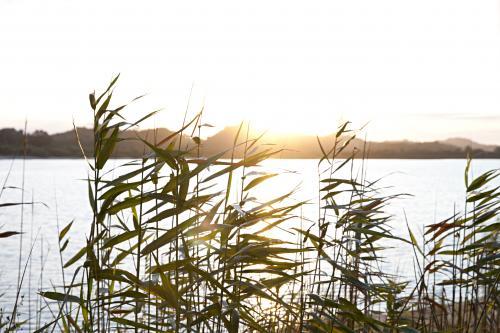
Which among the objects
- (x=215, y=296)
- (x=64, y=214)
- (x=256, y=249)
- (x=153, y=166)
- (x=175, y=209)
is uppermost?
(x=153, y=166)

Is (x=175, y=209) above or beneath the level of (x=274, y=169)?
beneath

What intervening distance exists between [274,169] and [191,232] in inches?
24.5

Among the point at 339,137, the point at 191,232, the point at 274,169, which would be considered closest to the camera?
the point at 191,232

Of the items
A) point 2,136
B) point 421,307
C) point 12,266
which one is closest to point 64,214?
point 12,266

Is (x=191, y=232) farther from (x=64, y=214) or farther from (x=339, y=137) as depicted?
(x=64, y=214)

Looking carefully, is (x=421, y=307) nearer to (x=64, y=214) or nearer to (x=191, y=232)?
(x=191, y=232)

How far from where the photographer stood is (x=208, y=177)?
284cm

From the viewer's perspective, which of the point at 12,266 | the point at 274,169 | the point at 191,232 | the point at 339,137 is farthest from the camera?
the point at 12,266

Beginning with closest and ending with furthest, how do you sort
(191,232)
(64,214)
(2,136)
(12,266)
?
1. (191,232)
2. (12,266)
3. (64,214)
4. (2,136)

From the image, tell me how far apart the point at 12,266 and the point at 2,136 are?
62394mm

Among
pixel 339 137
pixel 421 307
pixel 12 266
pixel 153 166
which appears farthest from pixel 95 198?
pixel 12 266

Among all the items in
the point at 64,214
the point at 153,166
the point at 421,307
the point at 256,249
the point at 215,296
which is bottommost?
the point at 64,214

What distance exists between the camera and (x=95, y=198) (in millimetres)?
2812

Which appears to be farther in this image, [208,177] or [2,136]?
[2,136]
